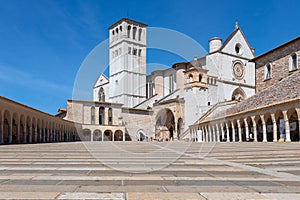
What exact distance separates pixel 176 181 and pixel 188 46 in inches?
266

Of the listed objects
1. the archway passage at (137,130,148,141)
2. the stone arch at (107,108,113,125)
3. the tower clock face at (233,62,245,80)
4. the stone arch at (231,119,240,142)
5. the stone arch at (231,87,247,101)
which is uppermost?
the tower clock face at (233,62,245,80)

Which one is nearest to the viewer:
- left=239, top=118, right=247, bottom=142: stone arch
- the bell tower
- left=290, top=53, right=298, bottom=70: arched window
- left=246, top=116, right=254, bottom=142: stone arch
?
left=246, top=116, right=254, bottom=142: stone arch

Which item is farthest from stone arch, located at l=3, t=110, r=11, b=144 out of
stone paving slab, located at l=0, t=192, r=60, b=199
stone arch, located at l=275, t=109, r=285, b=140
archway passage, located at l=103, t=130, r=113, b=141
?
archway passage, located at l=103, t=130, r=113, b=141

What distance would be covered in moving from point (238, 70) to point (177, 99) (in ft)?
40.4

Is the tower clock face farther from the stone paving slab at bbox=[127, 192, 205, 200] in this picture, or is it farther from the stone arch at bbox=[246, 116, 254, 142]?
the stone paving slab at bbox=[127, 192, 205, 200]

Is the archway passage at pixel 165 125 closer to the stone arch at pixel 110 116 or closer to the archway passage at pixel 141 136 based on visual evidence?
the archway passage at pixel 141 136

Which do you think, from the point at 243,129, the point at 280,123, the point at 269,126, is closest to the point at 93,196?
the point at 280,123

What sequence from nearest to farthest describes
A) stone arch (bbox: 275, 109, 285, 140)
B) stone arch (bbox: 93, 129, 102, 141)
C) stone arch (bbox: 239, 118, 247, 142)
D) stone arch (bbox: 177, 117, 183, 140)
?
stone arch (bbox: 275, 109, 285, 140)
stone arch (bbox: 239, 118, 247, 142)
stone arch (bbox: 177, 117, 183, 140)
stone arch (bbox: 93, 129, 102, 141)

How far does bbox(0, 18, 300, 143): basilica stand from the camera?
26.3 m

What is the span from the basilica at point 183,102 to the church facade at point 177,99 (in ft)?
0.50

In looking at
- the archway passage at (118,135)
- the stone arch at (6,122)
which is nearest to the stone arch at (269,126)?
the stone arch at (6,122)

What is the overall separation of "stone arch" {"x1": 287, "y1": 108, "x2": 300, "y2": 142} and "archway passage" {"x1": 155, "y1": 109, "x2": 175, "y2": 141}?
90.1ft

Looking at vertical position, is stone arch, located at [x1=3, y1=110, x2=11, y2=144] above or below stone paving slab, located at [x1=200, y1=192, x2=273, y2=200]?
above

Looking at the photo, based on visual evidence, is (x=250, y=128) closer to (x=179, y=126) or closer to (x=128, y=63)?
(x=179, y=126)
